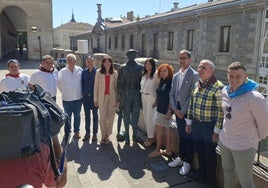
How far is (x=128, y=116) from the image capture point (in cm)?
515

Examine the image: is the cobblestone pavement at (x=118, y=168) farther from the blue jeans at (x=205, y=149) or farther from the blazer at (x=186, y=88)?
the blazer at (x=186, y=88)

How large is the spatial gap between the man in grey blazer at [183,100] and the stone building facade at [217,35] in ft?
41.4

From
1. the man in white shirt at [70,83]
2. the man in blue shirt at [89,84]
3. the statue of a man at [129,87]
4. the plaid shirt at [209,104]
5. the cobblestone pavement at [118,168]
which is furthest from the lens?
the man in blue shirt at [89,84]

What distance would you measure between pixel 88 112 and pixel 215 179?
2.83 metres

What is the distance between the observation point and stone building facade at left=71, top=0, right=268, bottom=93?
598 inches

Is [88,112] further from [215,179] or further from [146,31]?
[146,31]

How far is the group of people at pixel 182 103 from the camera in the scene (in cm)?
271

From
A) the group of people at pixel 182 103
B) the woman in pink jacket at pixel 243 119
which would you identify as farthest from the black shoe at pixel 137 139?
the woman in pink jacket at pixel 243 119

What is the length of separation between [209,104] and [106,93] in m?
2.31

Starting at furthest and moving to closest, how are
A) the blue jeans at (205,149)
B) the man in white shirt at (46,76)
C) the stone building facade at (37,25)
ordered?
the stone building facade at (37,25) → the man in white shirt at (46,76) → the blue jeans at (205,149)

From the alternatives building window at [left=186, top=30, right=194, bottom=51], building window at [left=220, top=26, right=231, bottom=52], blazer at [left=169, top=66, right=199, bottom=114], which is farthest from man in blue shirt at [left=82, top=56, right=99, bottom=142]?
building window at [left=186, top=30, right=194, bottom=51]

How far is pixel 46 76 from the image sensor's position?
4824mm

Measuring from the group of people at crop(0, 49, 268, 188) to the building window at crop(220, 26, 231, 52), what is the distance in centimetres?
1443

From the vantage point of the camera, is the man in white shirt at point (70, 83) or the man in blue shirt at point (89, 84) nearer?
the man in white shirt at point (70, 83)
